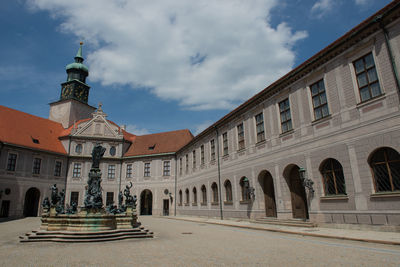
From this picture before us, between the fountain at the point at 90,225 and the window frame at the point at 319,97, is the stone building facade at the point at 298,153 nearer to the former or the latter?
the window frame at the point at 319,97

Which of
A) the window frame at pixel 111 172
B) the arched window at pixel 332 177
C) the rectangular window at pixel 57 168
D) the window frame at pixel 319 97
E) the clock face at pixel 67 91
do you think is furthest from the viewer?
the clock face at pixel 67 91

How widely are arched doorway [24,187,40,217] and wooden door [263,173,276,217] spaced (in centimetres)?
2905

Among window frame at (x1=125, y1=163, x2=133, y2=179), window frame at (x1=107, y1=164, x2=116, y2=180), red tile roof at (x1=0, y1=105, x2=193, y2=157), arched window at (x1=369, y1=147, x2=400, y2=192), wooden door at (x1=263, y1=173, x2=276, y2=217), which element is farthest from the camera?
window frame at (x1=125, y1=163, x2=133, y2=179)

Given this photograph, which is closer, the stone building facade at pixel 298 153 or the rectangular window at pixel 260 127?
the stone building facade at pixel 298 153

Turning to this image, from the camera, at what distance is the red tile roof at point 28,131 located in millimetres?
33256

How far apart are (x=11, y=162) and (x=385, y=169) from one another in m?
35.5

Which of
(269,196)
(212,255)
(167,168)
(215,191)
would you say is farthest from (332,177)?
(167,168)

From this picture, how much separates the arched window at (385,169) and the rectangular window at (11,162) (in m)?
34.8

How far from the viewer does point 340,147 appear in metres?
13.5

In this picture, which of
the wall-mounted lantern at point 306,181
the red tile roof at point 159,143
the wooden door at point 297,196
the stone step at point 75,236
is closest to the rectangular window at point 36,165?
the red tile roof at point 159,143

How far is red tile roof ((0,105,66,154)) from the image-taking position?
33.3m

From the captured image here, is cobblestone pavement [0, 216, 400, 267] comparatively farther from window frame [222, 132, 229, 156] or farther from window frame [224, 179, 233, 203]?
window frame [222, 132, 229, 156]

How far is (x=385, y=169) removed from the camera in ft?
38.2

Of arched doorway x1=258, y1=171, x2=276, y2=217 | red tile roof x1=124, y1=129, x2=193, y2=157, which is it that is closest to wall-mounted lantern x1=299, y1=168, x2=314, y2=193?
arched doorway x1=258, y1=171, x2=276, y2=217
